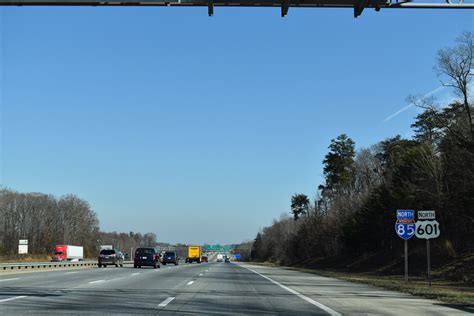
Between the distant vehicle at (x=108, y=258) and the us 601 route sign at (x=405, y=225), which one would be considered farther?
the distant vehicle at (x=108, y=258)

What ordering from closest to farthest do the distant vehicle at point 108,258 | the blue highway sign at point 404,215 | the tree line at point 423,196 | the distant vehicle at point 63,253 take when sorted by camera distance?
the blue highway sign at point 404,215
the tree line at point 423,196
the distant vehicle at point 108,258
the distant vehicle at point 63,253

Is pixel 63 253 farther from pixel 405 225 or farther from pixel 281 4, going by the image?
pixel 281 4

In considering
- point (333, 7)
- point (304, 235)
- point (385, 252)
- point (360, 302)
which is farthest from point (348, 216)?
point (333, 7)

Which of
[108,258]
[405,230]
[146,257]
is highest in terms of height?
[405,230]

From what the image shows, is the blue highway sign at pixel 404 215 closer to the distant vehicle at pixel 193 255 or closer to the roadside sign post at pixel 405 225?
the roadside sign post at pixel 405 225

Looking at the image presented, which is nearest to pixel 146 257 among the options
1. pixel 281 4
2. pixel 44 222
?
A: pixel 281 4

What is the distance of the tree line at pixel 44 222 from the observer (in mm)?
136000

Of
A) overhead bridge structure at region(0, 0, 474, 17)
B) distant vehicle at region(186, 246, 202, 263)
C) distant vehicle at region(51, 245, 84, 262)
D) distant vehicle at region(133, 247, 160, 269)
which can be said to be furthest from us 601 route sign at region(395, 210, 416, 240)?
distant vehicle at region(51, 245, 84, 262)

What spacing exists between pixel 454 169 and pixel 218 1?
35.7 metres

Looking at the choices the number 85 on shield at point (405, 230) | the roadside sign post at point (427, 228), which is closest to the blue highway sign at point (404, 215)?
the number 85 on shield at point (405, 230)

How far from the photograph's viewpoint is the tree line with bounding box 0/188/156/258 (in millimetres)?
136000

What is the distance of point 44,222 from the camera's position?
14338 cm

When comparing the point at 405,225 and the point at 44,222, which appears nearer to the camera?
the point at 405,225

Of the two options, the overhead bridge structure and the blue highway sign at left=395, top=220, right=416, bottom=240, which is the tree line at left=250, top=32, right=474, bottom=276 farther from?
the overhead bridge structure
